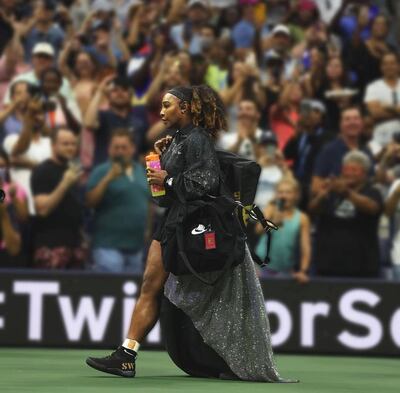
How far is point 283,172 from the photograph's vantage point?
1352 cm

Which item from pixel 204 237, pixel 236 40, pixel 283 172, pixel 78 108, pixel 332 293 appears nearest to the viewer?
pixel 204 237

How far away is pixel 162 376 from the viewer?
9.34 metres

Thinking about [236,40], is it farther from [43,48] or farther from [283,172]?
[283,172]

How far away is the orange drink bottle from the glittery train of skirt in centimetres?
56

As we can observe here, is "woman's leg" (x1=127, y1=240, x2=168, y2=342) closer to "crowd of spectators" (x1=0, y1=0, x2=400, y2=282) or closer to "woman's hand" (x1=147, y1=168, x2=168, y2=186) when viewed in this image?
"woman's hand" (x1=147, y1=168, x2=168, y2=186)

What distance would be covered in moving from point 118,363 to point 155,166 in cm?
126

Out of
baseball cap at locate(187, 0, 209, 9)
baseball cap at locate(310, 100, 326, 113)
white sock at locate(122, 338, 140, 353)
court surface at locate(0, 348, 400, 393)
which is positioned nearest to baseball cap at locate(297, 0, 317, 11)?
baseball cap at locate(187, 0, 209, 9)

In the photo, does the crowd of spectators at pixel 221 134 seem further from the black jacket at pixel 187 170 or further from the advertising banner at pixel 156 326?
the black jacket at pixel 187 170

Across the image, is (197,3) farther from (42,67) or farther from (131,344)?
(131,344)

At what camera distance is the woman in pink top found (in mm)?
15289

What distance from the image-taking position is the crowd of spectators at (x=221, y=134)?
12.7 m

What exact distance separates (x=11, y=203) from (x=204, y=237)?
4486mm

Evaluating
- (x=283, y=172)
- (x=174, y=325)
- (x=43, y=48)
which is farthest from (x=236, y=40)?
(x=174, y=325)

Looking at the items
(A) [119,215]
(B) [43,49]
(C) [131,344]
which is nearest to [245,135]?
(A) [119,215]
